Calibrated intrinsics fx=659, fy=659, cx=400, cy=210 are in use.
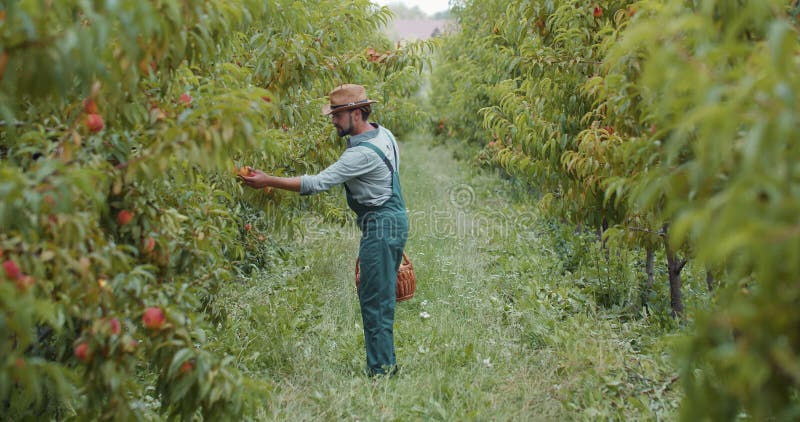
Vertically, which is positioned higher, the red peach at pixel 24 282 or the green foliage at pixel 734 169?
the green foliage at pixel 734 169

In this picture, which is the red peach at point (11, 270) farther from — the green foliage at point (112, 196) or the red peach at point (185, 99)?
the red peach at point (185, 99)

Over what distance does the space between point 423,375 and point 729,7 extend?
2.96 m

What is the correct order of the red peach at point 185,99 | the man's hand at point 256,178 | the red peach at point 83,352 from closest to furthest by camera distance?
the red peach at point 83,352
the red peach at point 185,99
the man's hand at point 256,178

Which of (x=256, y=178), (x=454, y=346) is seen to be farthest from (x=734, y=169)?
(x=454, y=346)

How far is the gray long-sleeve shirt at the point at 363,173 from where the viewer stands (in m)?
4.13

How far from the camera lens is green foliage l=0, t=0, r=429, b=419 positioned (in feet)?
5.97

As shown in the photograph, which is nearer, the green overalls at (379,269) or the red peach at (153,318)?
the red peach at (153,318)

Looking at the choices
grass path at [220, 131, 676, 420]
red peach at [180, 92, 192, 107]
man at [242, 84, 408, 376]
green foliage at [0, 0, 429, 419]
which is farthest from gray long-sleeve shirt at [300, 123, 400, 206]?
red peach at [180, 92, 192, 107]

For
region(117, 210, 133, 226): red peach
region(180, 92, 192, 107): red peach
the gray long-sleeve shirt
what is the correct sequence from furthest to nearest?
the gray long-sleeve shirt < region(180, 92, 192, 107): red peach < region(117, 210, 133, 226): red peach

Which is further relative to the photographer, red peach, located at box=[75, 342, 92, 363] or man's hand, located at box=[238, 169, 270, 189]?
man's hand, located at box=[238, 169, 270, 189]

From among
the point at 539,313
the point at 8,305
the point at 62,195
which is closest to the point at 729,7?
the point at 62,195

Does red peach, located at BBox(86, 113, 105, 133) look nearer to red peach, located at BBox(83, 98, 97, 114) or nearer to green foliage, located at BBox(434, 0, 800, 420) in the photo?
red peach, located at BBox(83, 98, 97, 114)

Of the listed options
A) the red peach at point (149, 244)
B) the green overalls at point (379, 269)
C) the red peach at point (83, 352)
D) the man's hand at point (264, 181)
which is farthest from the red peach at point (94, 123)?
the green overalls at point (379, 269)

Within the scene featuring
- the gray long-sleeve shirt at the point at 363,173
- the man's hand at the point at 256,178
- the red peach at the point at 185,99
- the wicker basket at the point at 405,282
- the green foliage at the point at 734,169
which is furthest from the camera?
the wicker basket at the point at 405,282
